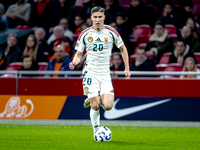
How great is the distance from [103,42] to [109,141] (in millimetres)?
1678

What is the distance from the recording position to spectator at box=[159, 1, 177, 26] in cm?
1330

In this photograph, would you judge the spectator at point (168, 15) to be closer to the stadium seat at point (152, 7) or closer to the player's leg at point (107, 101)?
the stadium seat at point (152, 7)

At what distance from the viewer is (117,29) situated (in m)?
13.0

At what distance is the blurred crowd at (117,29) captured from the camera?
11594 mm

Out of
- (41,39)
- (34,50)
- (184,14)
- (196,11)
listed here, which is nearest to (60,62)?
(34,50)

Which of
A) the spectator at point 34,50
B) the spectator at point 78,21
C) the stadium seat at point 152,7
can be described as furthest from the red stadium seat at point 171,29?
the spectator at point 34,50

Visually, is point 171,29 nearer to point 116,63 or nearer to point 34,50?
point 116,63

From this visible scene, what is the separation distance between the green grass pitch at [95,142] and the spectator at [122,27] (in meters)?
4.54

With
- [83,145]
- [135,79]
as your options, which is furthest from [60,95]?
[83,145]

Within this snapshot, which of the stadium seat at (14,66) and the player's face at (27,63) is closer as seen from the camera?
the player's face at (27,63)

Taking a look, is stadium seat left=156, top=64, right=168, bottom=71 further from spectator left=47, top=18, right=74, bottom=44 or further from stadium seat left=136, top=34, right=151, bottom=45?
spectator left=47, top=18, right=74, bottom=44

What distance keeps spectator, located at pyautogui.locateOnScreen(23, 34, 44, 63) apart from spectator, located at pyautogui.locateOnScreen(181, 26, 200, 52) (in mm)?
4497

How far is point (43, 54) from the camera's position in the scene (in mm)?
12828

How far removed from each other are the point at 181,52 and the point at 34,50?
A: 456 centimetres
